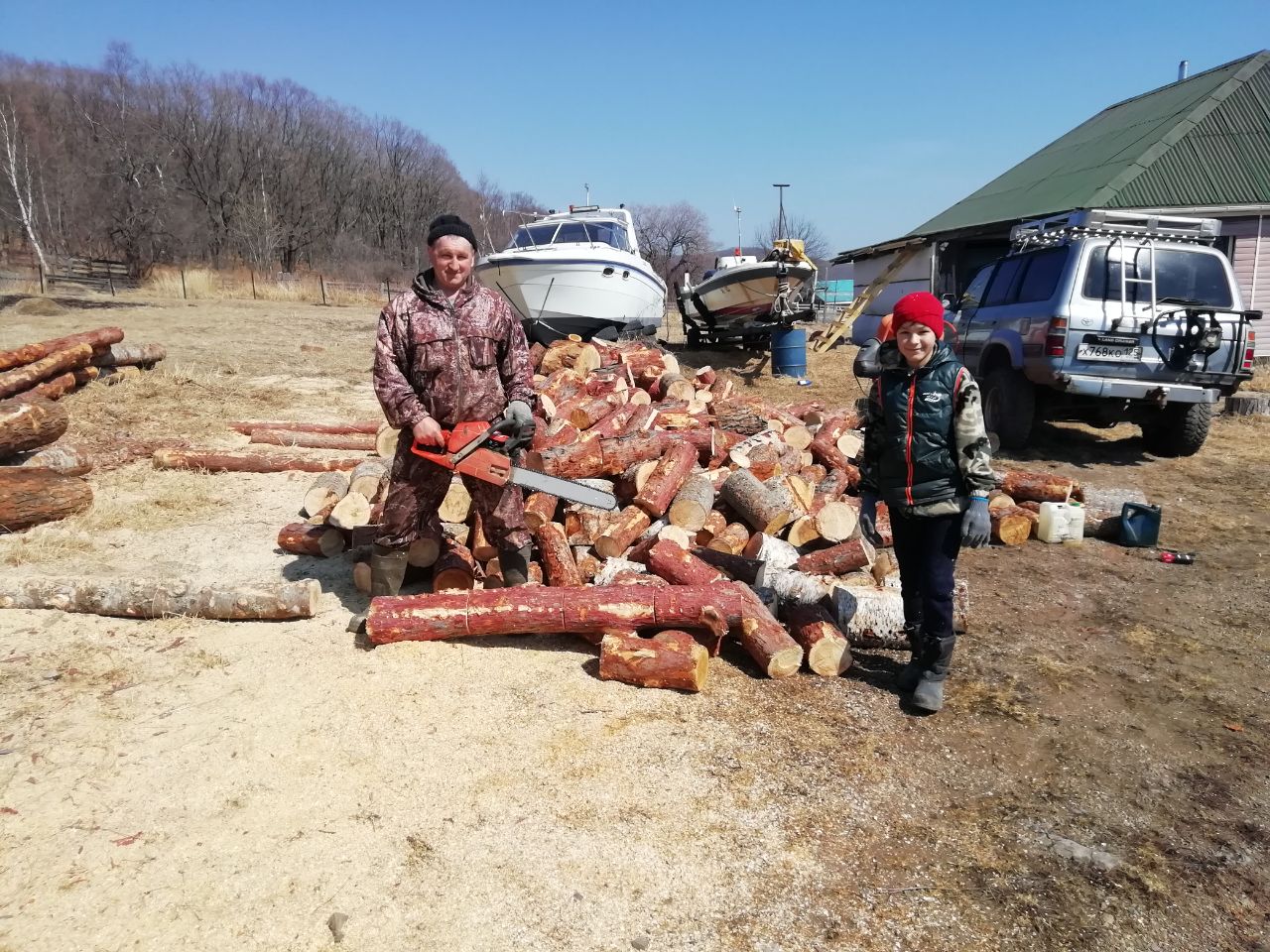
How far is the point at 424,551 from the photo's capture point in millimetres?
4625

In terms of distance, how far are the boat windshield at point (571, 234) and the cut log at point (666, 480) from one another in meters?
10.7

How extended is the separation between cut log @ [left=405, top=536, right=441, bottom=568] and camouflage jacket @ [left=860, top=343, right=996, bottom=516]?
2635 millimetres

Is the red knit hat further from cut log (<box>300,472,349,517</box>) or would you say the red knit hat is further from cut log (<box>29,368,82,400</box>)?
cut log (<box>29,368,82,400</box>)

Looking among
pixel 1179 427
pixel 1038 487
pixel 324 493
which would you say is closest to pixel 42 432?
pixel 324 493

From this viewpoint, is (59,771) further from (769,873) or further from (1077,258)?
(1077,258)

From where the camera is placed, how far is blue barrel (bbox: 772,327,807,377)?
14.4m

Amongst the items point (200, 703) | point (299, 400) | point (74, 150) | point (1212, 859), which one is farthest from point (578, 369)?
point (74, 150)

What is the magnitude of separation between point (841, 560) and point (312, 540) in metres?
3.61

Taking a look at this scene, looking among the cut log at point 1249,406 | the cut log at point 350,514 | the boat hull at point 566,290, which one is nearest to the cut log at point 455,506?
the cut log at point 350,514

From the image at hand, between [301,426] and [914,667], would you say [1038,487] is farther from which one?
[301,426]

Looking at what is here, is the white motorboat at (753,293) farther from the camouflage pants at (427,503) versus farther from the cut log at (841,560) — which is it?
the camouflage pants at (427,503)

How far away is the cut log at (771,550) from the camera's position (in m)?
4.89

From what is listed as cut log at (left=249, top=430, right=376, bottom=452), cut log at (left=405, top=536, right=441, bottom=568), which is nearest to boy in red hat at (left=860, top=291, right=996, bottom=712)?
cut log at (left=405, top=536, right=441, bottom=568)

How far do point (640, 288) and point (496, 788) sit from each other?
46.8 feet
